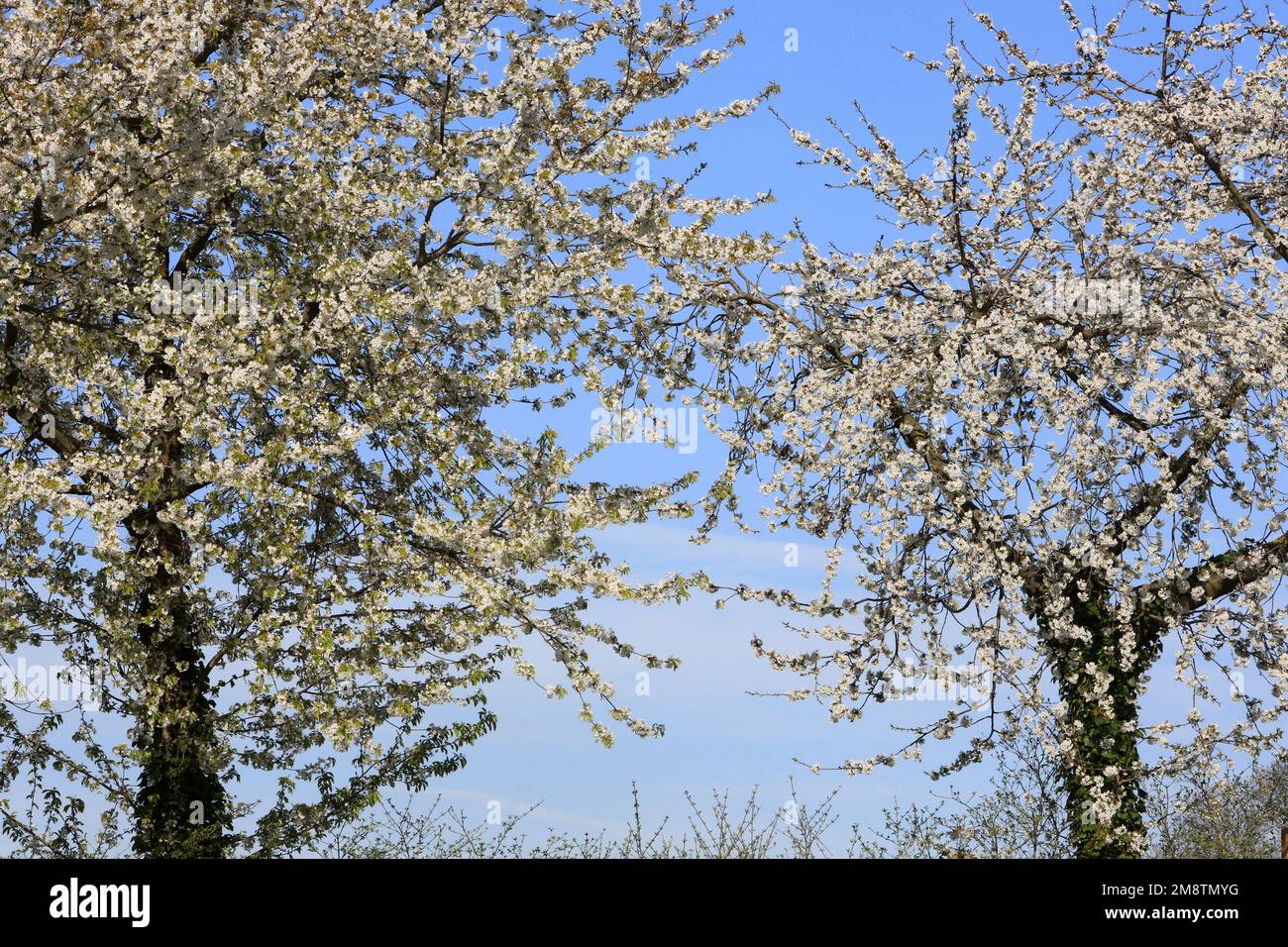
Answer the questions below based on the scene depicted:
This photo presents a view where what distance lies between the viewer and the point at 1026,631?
10266mm

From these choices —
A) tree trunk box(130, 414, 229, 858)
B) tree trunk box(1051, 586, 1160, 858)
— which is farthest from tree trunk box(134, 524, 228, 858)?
tree trunk box(1051, 586, 1160, 858)

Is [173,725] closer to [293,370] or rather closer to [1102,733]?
[293,370]

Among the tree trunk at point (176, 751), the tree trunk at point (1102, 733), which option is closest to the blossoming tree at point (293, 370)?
the tree trunk at point (176, 751)

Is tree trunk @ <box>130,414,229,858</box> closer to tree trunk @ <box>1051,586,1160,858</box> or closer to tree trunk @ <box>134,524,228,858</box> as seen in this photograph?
tree trunk @ <box>134,524,228,858</box>

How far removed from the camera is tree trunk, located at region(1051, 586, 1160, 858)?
10.4 m

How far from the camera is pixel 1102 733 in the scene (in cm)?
1067

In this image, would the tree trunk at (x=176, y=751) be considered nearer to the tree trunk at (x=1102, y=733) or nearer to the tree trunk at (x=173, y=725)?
the tree trunk at (x=173, y=725)

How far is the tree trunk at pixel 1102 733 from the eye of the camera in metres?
10.4

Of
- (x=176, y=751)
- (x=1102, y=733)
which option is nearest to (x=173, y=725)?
(x=176, y=751)
